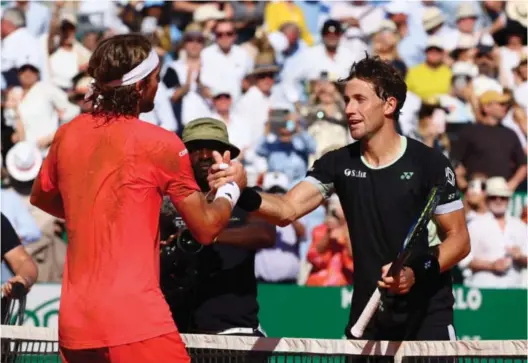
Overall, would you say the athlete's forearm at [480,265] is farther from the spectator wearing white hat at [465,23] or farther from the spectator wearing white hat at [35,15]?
the spectator wearing white hat at [35,15]

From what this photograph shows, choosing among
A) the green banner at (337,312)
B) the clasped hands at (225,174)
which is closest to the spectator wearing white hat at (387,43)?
the green banner at (337,312)

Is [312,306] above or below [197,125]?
below

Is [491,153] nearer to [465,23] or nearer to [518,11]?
[465,23]

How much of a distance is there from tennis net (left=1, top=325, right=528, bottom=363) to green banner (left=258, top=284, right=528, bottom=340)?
15.0 feet

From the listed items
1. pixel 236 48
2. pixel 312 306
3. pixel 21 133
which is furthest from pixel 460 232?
pixel 236 48

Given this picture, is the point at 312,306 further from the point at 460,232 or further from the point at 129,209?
the point at 129,209

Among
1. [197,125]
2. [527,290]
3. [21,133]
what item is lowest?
[527,290]

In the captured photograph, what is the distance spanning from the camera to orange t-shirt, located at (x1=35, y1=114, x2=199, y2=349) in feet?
15.1

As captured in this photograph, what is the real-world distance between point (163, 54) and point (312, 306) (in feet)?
18.0

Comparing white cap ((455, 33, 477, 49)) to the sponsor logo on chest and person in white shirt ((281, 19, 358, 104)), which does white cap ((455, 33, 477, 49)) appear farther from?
the sponsor logo on chest

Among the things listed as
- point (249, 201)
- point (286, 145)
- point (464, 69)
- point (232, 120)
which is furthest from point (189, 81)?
point (249, 201)

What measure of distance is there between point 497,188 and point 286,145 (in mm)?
2323

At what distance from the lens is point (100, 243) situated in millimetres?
4641

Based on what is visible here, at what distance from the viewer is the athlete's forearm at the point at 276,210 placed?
6223 millimetres
